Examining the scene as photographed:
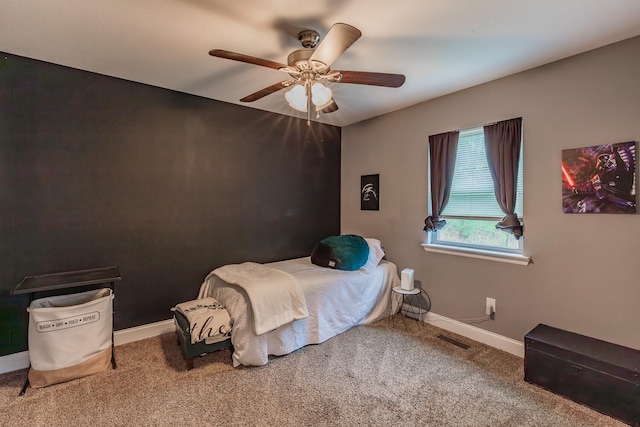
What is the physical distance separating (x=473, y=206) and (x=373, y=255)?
112 cm

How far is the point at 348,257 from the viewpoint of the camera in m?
3.21

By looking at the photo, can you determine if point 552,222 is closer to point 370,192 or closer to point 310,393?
point 370,192

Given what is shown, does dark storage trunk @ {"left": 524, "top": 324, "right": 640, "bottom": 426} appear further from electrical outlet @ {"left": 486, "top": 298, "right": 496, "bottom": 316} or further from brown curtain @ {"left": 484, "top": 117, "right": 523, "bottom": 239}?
brown curtain @ {"left": 484, "top": 117, "right": 523, "bottom": 239}

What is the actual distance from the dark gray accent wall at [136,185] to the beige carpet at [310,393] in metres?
0.76

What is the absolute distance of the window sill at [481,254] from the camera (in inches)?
102

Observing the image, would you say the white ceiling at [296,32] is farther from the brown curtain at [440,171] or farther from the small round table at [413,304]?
the small round table at [413,304]

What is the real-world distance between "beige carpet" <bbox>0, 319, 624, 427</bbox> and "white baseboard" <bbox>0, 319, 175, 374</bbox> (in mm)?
76

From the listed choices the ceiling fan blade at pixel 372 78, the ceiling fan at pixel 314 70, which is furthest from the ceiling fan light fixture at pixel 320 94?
the ceiling fan blade at pixel 372 78

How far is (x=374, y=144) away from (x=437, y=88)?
3.55 ft

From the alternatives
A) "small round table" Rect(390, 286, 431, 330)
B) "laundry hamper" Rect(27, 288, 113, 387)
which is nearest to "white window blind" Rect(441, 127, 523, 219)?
"small round table" Rect(390, 286, 431, 330)

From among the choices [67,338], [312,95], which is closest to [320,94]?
[312,95]

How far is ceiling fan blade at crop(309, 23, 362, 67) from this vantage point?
150cm

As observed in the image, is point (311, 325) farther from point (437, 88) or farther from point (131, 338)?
point (437, 88)

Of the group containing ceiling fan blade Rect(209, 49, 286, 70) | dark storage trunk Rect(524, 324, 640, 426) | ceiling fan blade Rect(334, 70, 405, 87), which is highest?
ceiling fan blade Rect(209, 49, 286, 70)
